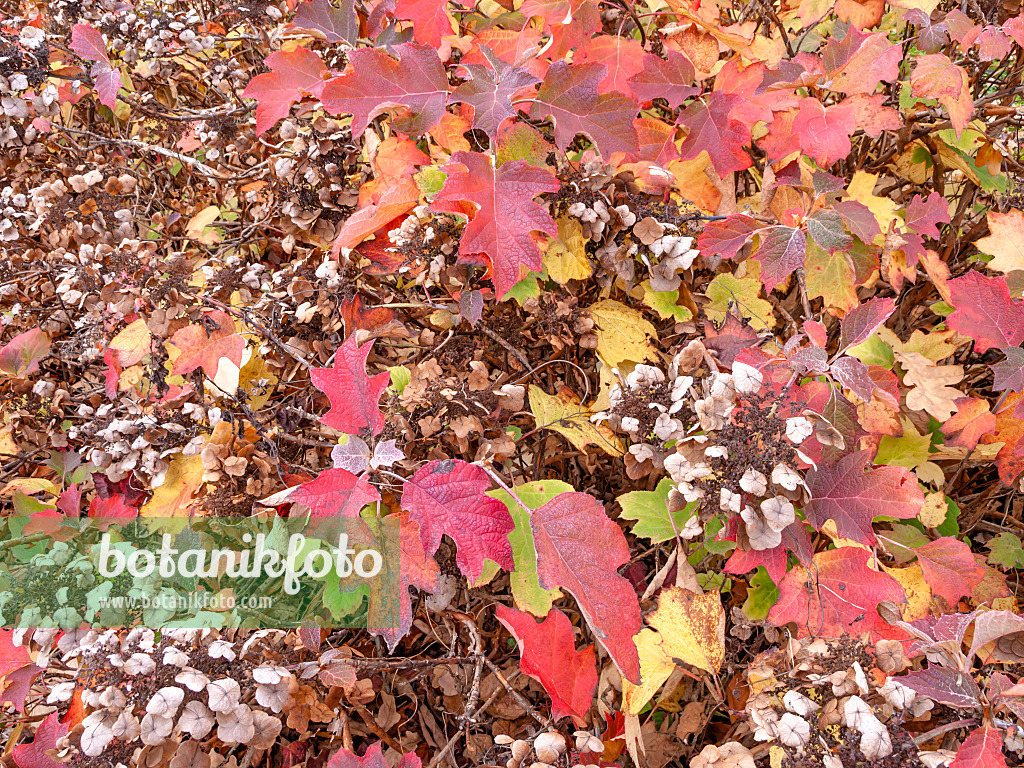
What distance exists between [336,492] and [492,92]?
0.78 meters

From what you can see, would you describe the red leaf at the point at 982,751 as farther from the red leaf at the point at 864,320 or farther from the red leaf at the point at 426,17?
the red leaf at the point at 426,17

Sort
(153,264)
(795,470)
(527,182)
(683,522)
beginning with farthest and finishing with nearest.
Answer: (153,264) < (683,522) < (527,182) < (795,470)

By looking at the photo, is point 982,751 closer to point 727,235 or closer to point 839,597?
point 839,597

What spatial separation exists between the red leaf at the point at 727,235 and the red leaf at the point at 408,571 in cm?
81

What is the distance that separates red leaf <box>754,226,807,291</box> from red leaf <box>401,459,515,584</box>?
2.34 ft

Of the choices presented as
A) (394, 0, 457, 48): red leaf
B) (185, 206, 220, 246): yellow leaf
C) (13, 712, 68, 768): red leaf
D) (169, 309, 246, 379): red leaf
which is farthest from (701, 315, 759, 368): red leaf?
(185, 206, 220, 246): yellow leaf

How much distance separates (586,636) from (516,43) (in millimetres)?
1390

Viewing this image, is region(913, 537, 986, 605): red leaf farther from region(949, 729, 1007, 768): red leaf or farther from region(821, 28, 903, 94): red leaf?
region(821, 28, 903, 94): red leaf

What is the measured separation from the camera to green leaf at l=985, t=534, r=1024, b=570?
4.83 ft

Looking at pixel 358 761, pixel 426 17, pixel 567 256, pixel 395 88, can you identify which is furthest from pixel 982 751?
pixel 426 17

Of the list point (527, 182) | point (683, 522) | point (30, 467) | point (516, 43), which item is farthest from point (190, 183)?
point (683, 522)

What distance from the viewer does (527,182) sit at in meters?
1.18

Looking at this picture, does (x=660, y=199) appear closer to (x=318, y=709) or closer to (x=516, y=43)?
(x=516, y=43)

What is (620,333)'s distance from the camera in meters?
1.41
